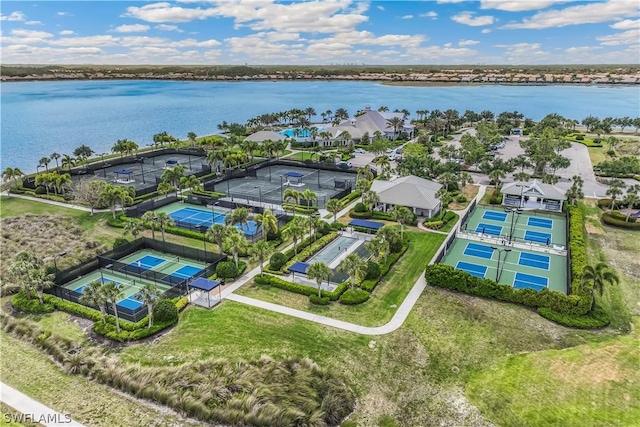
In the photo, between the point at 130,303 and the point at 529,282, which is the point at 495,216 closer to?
the point at 529,282

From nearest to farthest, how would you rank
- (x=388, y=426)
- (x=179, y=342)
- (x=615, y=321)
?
(x=388, y=426) < (x=179, y=342) < (x=615, y=321)

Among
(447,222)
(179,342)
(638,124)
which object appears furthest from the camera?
(638,124)

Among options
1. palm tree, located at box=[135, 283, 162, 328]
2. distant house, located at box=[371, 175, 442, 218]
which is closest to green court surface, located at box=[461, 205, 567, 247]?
distant house, located at box=[371, 175, 442, 218]

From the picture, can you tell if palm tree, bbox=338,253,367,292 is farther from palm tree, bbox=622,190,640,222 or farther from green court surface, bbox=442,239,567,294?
palm tree, bbox=622,190,640,222

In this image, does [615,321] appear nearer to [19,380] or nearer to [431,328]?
[431,328]

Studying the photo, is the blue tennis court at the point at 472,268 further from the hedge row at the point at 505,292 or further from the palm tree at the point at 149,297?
the palm tree at the point at 149,297

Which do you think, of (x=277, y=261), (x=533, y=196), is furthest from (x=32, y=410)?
(x=533, y=196)

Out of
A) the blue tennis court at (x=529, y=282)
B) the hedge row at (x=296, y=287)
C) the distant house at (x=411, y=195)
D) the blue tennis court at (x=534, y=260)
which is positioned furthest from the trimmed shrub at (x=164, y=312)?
the blue tennis court at (x=534, y=260)

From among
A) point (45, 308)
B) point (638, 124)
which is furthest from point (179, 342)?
point (638, 124)
